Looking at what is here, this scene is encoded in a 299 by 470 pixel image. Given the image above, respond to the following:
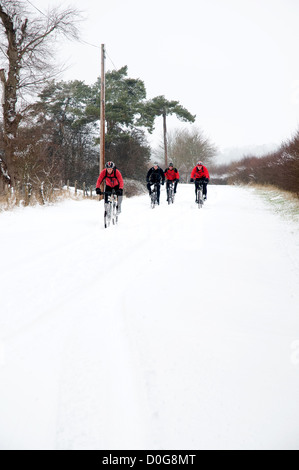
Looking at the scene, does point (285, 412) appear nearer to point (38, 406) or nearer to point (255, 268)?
point (38, 406)

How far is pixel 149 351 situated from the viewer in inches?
90.4

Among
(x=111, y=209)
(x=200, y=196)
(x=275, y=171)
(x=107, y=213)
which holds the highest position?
(x=275, y=171)

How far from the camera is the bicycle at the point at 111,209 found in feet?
25.1

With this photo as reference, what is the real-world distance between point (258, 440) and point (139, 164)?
2528 centimetres

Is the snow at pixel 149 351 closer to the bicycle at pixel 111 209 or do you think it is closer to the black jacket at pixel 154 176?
the bicycle at pixel 111 209

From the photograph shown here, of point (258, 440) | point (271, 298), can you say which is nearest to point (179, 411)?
point (258, 440)

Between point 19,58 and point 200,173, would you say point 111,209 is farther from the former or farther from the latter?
point 19,58

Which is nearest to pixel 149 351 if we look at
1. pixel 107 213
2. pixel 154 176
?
pixel 107 213

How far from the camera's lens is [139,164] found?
25.7 metres

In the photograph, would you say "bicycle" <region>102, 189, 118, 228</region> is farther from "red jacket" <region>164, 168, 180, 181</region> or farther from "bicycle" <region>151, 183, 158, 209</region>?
"red jacket" <region>164, 168, 180, 181</region>

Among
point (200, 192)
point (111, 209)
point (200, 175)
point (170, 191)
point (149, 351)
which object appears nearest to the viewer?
point (149, 351)

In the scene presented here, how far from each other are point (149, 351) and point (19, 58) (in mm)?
14839

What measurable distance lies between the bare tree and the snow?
9.59m

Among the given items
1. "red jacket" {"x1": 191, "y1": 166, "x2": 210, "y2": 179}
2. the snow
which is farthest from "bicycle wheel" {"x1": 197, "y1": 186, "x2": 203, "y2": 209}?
the snow
